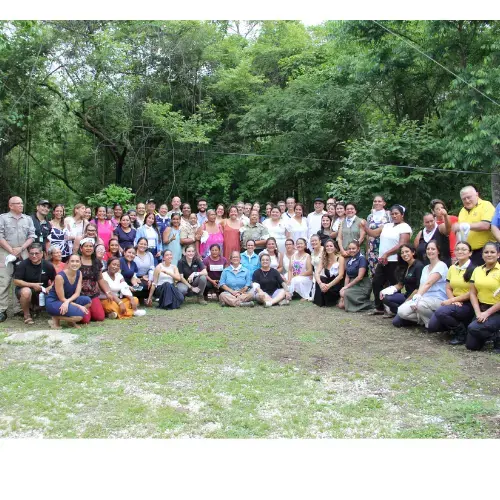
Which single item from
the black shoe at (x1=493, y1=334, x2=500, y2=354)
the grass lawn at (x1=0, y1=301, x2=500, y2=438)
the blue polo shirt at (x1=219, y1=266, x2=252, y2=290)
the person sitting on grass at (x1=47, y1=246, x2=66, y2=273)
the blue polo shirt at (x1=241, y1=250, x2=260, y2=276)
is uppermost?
the person sitting on grass at (x1=47, y1=246, x2=66, y2=273)

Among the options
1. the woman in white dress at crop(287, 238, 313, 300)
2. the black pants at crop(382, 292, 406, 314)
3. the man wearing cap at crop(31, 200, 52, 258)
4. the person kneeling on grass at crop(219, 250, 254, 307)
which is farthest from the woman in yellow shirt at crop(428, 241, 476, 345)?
the man wearing cap at crop(31, 200, 52, 258)

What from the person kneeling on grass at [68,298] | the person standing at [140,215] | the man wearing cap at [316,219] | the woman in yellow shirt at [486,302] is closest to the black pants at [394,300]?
the woman in yellow shirt at [486,302]

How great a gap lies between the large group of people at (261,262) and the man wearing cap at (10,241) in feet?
0.04

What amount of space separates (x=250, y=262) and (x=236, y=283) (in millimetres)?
400

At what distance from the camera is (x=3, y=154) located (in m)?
13.0

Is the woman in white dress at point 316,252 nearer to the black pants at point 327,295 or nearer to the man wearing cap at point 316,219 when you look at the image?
the black pants at point 327,295

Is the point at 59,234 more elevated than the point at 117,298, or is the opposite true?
the point at 59,234

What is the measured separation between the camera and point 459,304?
5203 millimetres

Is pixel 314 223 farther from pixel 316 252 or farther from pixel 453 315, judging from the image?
pixel 453 315

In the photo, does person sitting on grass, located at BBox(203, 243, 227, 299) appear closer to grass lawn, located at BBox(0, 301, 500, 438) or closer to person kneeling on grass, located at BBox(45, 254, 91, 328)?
grass lawn, located at BBox(0, 301, 500, 438)

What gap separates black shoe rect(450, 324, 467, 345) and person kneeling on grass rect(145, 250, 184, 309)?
350cm

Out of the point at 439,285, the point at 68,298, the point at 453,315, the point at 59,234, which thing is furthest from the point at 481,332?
the point at 59,234

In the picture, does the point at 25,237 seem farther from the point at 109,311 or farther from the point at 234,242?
the point at 234,242

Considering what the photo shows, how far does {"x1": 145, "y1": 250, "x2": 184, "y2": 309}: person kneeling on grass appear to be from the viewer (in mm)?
7085
